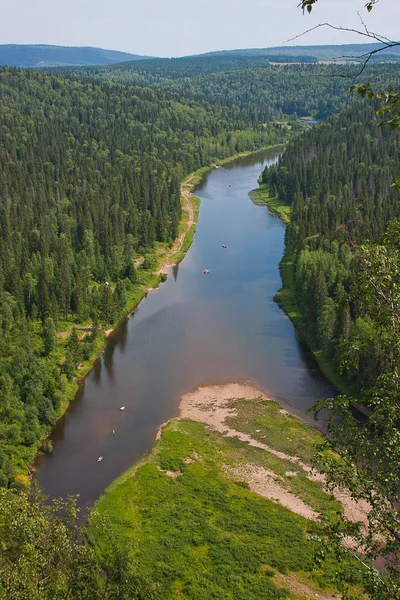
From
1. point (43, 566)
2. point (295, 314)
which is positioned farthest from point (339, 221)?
point (43, 566)

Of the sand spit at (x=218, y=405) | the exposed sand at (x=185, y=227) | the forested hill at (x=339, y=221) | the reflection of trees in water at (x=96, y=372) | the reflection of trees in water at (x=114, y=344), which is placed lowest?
the reflection of trees in water at (x=96, y=372)

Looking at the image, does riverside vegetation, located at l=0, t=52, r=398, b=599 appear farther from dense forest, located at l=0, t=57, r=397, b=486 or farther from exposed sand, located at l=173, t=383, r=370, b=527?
exposed sand, located at l=173, t=383, r=370, b=527

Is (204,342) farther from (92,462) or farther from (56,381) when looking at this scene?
(92,462)

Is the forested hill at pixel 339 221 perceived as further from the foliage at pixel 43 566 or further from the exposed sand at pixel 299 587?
the exposed sand at pixel 299 587

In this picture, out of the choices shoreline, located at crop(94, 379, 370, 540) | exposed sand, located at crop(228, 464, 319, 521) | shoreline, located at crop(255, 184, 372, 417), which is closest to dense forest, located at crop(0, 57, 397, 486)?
shoreline, located at crop(94, 379, 370, 540)

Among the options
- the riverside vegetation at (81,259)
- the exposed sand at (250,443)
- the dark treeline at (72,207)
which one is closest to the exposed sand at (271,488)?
the exposed sand at (250,443)

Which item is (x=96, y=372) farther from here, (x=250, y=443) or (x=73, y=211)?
(x=73, y=211)

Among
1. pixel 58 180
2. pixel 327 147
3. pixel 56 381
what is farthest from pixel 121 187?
pixel 56 381
